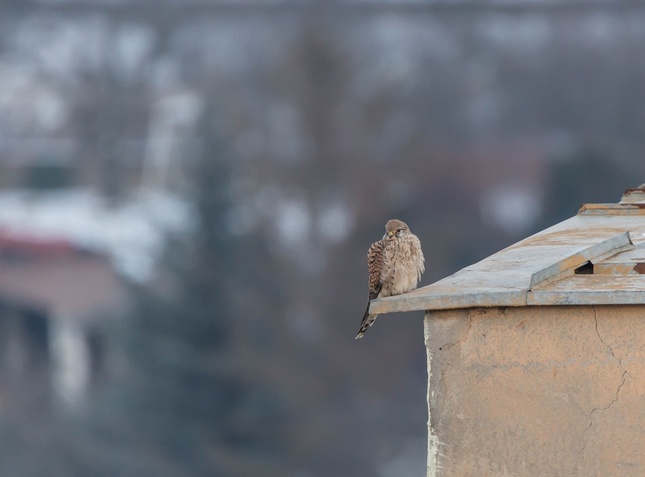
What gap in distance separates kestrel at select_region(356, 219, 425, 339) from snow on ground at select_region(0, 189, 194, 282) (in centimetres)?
4018

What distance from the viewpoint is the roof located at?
6.93 m

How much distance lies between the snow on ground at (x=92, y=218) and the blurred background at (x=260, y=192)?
0.10 metres

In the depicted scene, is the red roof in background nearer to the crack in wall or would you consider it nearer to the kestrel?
the kestrel

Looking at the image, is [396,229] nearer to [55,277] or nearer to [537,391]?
[537,391]

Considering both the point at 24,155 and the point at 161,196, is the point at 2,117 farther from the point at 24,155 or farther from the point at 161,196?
the point at 161,196

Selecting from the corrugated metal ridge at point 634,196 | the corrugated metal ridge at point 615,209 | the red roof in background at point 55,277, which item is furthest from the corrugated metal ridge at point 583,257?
the red roof in background at point 55,277

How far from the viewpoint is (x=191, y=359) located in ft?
102

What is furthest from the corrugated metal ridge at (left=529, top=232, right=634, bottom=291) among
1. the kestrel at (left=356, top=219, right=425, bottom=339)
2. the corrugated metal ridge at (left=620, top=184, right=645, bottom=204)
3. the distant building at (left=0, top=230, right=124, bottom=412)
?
the distant building at (left=0, top=230, right=124, bottom=412)

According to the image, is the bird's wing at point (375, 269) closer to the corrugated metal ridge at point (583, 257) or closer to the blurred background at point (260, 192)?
the corrugated metal ridge at point (583, 257)

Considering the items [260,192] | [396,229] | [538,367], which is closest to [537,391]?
[538,367]

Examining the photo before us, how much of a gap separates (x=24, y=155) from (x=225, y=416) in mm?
32942

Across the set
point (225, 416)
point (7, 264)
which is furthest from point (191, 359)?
point (7, 264)

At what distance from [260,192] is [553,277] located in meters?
42.5

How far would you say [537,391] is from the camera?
7.03 m
